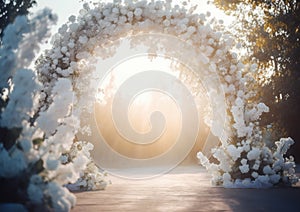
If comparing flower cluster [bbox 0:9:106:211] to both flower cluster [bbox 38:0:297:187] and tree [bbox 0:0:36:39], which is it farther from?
tree [bbox 0:0:36:39]

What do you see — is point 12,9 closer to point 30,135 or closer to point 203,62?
point 203,62

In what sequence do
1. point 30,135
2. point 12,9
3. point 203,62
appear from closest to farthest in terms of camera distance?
1. point 30,135
2. point 203,62
3. point 12,9

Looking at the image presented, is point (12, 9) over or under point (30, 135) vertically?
over

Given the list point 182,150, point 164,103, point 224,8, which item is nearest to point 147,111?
point 164,103

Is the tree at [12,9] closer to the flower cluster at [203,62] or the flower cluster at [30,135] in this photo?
the flower cluster at [203,62]

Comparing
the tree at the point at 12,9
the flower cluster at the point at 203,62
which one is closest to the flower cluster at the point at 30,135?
the flower cluster at the point at 203,62

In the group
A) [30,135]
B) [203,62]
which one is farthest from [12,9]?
[30,135]

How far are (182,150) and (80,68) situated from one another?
20.3 metres

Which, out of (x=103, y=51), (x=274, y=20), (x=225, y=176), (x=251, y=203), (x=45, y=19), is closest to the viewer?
(x=45, y=19)

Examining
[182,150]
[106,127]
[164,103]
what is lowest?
[182,150]

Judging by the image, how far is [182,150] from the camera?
28.0 m

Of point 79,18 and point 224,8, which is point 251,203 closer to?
point 79,18

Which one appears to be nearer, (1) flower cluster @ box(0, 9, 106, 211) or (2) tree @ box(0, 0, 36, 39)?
(1) flower cluster @ box(0, 9, 106, 211)

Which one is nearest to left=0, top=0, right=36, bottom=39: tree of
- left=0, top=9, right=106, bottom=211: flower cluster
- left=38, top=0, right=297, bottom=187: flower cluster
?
left=38, top=0, right=297, bottom=187: flower cluster
